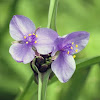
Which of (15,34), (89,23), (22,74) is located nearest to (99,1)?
(89,23)

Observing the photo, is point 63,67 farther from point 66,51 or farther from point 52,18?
point 52,18

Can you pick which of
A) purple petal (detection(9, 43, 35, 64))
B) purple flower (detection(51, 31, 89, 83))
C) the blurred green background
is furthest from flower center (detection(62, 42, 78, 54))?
the blurred green background

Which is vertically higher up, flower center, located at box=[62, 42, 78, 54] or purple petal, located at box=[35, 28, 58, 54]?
purple petal, located at box=[35, 28, 58, 54]

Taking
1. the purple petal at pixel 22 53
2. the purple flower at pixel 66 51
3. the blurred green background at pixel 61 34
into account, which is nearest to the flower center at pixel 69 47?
the purple flower at pixel 66 51

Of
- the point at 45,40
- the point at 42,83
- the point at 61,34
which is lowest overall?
Answer: the point at 61,34

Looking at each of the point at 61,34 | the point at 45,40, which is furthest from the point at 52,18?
the point at 61,34

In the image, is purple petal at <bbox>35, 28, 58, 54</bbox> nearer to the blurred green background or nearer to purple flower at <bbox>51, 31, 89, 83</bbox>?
purple flower at <bbox>51, 31, 89, 83</bbox>

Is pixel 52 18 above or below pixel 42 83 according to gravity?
above
